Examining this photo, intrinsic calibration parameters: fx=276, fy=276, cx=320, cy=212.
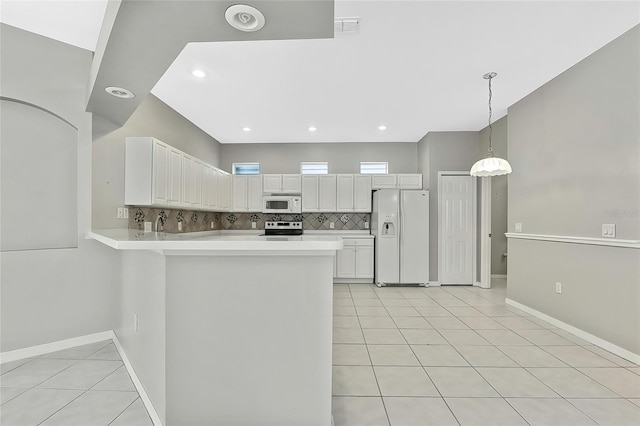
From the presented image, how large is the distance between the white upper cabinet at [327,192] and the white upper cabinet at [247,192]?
124cm

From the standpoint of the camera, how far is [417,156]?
585cm

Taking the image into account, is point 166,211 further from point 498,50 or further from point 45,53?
point 498,50

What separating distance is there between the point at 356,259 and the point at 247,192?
2.57m

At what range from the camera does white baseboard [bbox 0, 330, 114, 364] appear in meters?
2.35

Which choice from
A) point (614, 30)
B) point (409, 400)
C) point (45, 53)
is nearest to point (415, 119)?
point (614, 30)

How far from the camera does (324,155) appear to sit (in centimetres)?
590

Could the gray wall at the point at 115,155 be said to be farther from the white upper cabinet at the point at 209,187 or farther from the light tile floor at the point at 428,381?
the light tile floor at the point at 428,381

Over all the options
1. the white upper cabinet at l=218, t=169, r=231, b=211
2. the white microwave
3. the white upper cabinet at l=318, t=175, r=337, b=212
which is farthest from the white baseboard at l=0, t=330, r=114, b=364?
the white upper cabinet at l=318, t=175, r=337, b=212

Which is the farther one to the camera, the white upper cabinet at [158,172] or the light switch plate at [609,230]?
the white upper cabinet at [158,172]

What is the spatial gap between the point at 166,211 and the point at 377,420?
361 cm

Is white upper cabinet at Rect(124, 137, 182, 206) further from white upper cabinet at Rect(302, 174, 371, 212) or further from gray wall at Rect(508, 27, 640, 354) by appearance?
gray wall at Rect(508, 27, 640, 354)

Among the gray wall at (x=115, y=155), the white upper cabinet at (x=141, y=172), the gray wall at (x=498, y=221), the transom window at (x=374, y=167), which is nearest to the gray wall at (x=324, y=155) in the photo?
the transom window at (x=374, y=167)

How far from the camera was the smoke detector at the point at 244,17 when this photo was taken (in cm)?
143

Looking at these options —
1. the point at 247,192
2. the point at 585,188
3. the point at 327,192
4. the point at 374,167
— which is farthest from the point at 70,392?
the point at 374,167
